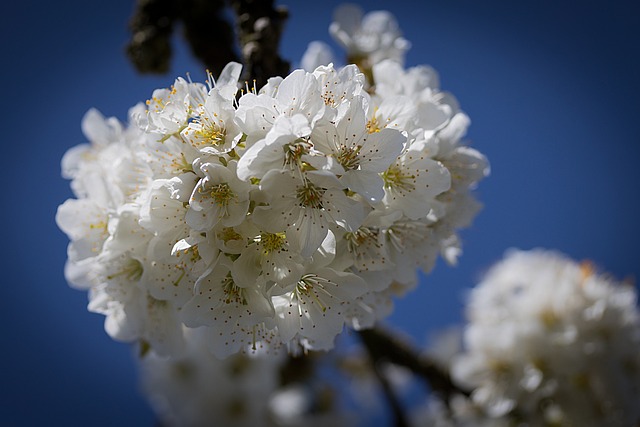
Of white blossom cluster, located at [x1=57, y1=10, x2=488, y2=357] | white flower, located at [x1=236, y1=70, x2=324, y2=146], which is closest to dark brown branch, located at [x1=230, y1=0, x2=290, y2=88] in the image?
white blossom cluster, located at [x1=57, y1=10, x2=488, y2=357]

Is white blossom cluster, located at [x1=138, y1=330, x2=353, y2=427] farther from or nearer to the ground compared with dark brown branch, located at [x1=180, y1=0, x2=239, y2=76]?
nearer to the ground

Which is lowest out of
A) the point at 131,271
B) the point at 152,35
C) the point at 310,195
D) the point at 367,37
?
the point at 131,271

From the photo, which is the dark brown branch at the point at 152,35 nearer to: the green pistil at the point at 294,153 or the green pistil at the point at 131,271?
the green pistil at the point at 131,271

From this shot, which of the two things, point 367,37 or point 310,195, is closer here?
point 310,195

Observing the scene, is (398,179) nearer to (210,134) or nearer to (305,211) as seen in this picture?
(305,211)

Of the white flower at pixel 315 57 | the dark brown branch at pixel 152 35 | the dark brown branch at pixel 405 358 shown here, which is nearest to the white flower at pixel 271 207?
the white flower at pixel 315 57

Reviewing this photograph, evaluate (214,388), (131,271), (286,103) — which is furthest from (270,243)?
(214,388)

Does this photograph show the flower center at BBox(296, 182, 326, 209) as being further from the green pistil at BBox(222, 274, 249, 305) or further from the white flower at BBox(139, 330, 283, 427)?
the white flower at BBox(139, 330, 283, 427)
